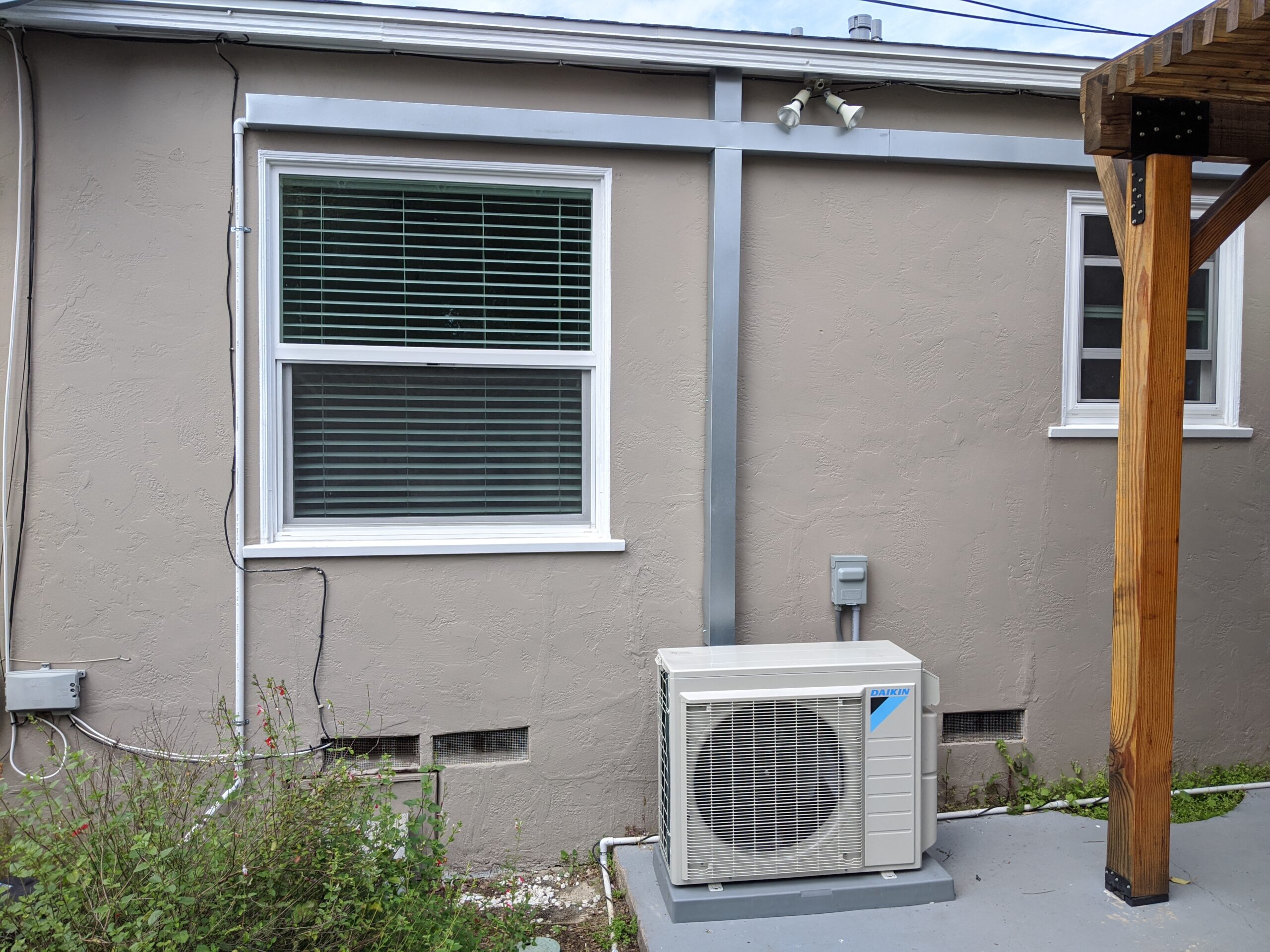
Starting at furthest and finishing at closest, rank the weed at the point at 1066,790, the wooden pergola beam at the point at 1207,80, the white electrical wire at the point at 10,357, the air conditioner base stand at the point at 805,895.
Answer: the weed at the point at 1066,790 < the white electrical wire at the point at 10,357 < the air conditioner base stand at the point at 805,895 < the wooden pergola beam at the point at 1207,80

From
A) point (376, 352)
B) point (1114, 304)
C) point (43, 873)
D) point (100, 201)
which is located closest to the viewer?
point (43, 873)

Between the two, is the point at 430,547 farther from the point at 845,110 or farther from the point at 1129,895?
the point at 1129,895

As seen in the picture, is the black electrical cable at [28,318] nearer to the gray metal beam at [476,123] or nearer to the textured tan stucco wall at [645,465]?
the textured tan stucco wall at [645,465]

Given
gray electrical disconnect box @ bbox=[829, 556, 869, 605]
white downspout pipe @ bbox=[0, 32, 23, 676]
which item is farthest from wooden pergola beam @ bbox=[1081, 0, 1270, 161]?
white downspout pipe @ bbox=[0, 32, 23, 676]

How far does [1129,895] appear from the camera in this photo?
2787mm

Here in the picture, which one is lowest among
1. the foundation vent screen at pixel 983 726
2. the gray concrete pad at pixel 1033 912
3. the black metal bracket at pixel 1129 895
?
the gray concrete pad at pixel 1033 912

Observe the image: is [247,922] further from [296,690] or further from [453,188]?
[453,188]

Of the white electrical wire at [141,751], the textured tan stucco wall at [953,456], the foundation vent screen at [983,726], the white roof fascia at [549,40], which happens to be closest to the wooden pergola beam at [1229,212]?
the textured tan stucco wall at [953,456]

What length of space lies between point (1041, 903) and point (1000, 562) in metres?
1.32

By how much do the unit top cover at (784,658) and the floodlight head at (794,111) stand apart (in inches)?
79.2

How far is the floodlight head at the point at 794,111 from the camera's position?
3.24 metres

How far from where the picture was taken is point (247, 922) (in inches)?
86.4

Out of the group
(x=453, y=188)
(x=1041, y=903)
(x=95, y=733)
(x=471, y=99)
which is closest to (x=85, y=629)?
(x=95, y=733)

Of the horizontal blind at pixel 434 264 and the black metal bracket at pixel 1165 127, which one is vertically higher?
the black metal bracket at pixel 1165 127
